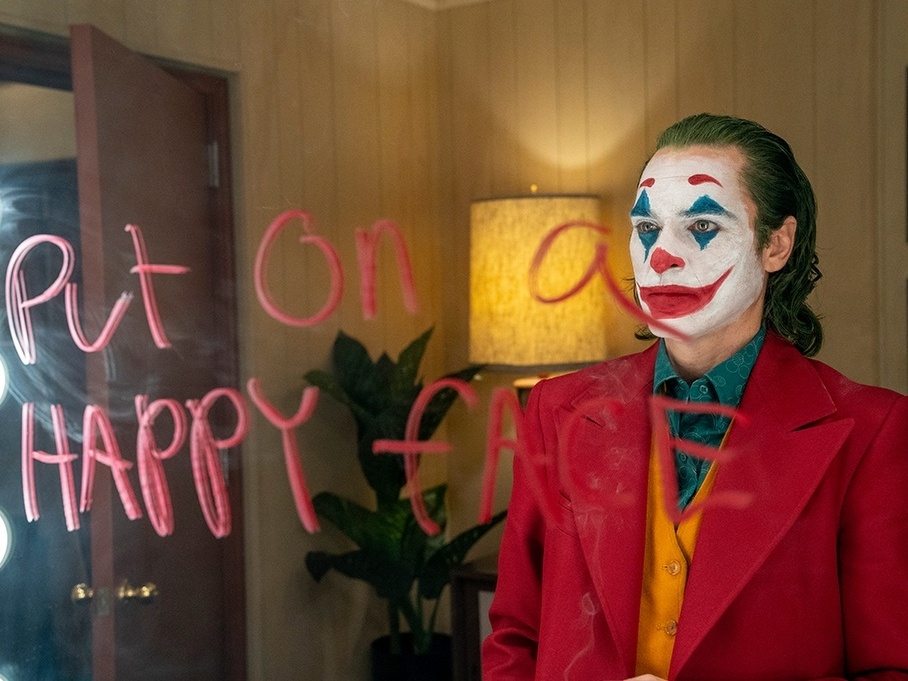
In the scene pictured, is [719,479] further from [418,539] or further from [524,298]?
[418,539]

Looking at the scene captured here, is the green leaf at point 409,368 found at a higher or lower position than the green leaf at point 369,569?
higher

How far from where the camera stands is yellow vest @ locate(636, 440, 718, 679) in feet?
2.69

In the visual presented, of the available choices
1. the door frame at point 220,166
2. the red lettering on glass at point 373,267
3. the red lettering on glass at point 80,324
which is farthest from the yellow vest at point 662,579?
the red lettering on glass at point 80,324

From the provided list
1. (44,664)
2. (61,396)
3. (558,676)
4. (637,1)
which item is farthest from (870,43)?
(44,664)

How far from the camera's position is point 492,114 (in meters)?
1.14

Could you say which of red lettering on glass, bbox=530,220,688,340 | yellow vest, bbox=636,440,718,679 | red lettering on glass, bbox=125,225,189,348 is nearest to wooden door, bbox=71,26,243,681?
red lettering on glass, bbox=125,225,189,348

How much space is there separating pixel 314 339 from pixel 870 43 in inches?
26.4

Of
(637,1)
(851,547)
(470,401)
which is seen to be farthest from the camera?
(637,1)

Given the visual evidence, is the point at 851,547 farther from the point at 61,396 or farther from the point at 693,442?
the point at 61,396

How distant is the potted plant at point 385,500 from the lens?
108 cm

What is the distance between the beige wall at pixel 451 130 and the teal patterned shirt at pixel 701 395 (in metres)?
0.18

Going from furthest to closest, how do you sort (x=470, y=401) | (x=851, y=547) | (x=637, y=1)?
1. (x=637, y=1)
2. (x=470, y=401)
3. (x=851, y=547)

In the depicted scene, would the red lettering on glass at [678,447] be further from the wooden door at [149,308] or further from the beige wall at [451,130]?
the wooden door at [149,308]

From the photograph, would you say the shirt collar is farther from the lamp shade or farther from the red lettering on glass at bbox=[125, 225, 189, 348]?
the red lettering on glass at bbox=[125, 225, 189, 348]
